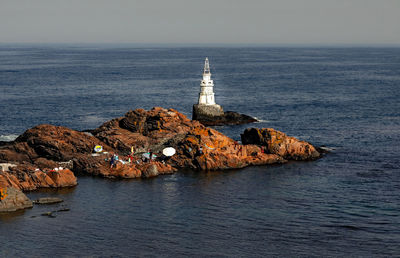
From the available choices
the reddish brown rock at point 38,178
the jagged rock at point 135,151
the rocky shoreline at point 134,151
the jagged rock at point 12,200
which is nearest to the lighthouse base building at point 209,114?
the rocky shoreline at point 134,151

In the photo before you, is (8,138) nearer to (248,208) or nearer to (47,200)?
(47,200)

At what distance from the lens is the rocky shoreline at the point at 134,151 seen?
203ft

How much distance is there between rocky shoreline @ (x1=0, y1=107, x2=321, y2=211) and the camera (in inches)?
2434

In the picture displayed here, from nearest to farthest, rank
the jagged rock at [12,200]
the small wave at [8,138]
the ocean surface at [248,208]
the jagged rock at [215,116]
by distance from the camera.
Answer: the ocean surface at [248,208], the jagged rock at [12,200], the small wave at [8,138], the jagged rock at [215,116]

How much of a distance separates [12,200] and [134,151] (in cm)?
2112

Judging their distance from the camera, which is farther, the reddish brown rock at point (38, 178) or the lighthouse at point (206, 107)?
the lighthouse at point (206, 107)

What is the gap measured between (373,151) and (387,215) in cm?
2503

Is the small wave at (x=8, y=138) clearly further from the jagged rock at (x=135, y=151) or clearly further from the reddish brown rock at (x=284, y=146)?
the reddish brown rock at (x=284, y=146)

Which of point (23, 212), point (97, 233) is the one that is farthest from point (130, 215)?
point (23, 212)

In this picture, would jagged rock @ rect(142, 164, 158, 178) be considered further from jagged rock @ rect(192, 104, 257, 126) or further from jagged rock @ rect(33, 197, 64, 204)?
jagged rock @ rect(192, 104, 257, 126)

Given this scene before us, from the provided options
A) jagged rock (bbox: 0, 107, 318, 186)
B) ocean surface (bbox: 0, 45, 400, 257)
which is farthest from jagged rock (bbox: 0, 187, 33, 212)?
jagged rock (bbox: 0, 107, 318, 186)

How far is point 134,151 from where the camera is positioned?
70875 mm

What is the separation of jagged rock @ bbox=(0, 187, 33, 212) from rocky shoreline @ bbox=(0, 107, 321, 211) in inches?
222

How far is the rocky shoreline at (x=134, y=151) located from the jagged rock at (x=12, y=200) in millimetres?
5644
